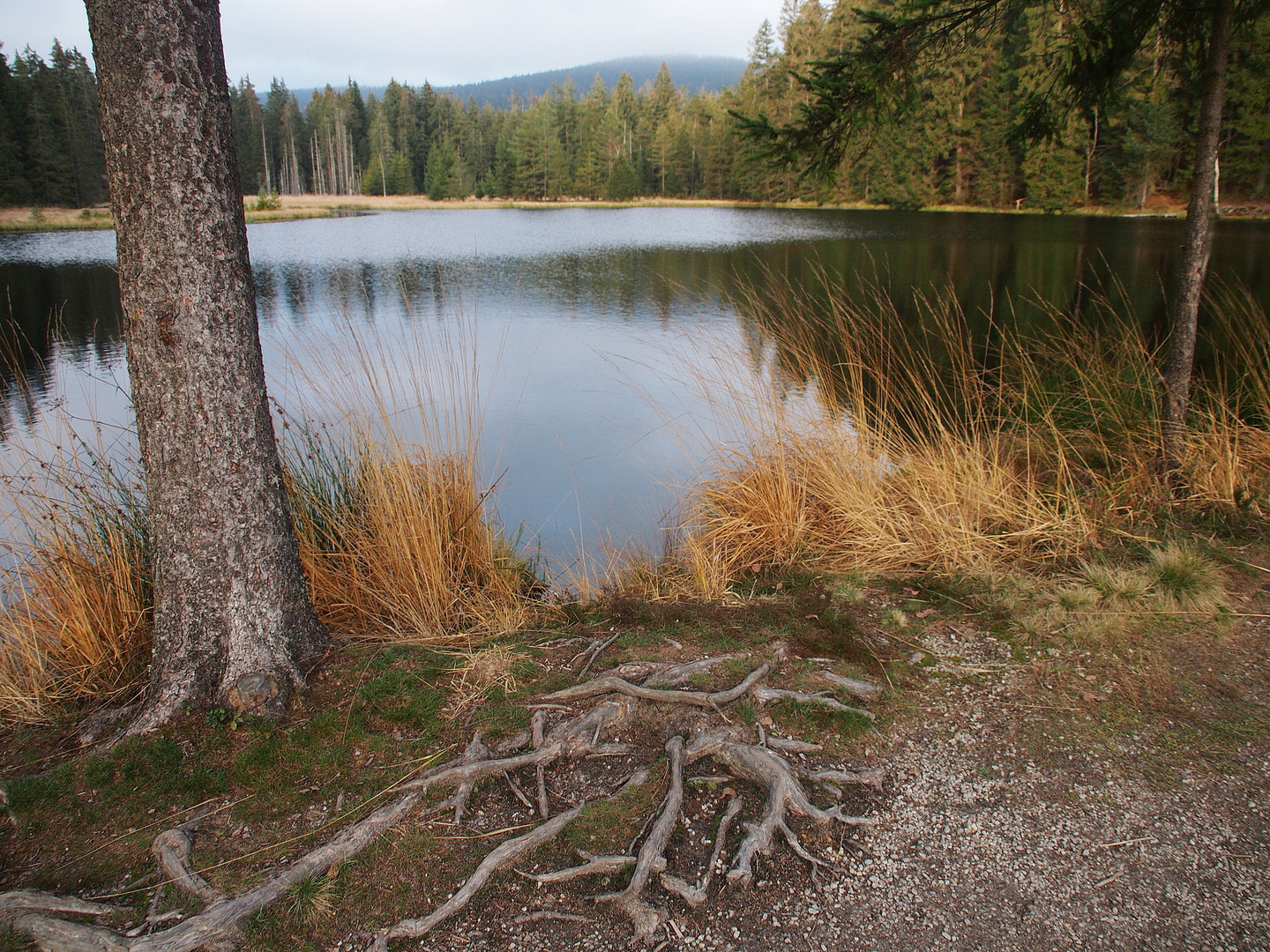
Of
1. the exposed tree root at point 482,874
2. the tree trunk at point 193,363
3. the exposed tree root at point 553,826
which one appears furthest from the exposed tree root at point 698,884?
the tree trunk at point 193,363

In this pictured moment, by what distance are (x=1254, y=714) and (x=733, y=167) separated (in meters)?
55.3

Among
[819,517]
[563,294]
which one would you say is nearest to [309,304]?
[563,294]

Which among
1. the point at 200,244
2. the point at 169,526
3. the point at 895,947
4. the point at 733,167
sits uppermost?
the point at 733,167

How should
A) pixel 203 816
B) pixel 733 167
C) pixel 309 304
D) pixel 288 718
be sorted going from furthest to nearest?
1. pixel 733 167
2. pixel 309 304
3. pixel 288 718
4. pixel 203 816

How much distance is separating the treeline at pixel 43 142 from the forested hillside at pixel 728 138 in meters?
0.09

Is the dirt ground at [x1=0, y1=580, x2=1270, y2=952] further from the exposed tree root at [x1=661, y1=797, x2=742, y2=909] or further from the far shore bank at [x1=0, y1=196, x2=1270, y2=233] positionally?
the far shore bank at [x1=0, y1=196, x2=1270, y2=233]

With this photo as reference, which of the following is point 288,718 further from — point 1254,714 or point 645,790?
point 1254,714

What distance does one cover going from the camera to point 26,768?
2.30 metres

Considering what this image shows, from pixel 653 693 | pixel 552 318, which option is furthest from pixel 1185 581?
pixel 552 318

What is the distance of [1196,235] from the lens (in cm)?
405

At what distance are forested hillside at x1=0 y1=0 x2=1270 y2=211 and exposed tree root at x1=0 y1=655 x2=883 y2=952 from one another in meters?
3.45

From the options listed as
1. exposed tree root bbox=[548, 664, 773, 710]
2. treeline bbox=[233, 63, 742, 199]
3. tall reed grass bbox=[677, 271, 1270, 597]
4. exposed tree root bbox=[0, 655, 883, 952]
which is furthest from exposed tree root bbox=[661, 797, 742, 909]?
treeline bbox=[233, 63, 742, 199]

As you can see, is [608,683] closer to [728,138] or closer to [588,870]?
[588,870]

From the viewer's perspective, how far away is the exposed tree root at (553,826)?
170cm
